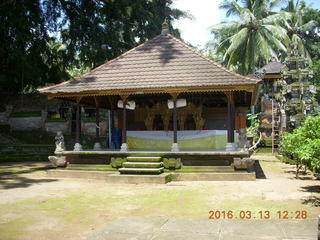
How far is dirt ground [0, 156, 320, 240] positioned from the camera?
605 cm

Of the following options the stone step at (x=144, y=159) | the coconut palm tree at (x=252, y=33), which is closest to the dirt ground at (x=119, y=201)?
the stone step at (x=144, y=159)

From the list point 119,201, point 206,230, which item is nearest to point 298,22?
point 119,201

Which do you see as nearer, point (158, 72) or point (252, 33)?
point (158, 72)

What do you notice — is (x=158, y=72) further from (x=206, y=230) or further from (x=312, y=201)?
(x=206, y=230)

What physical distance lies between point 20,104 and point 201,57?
18902mm

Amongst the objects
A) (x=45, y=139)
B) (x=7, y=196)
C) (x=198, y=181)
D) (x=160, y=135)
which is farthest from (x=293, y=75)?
(x=45, y=139)

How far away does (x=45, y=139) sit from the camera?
24359 mm

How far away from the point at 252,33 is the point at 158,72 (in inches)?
833

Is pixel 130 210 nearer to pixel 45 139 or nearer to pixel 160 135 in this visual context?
pixel 160 135

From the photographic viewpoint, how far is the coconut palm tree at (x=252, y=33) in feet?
97.8

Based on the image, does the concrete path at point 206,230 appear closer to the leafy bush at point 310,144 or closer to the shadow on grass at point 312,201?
the shadow on grass at point 312,201

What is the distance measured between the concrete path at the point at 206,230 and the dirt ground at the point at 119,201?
1.85ft

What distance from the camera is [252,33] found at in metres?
31.2

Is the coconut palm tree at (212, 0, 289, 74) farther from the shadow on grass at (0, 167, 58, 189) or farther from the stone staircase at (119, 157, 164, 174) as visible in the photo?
the shadow on grass at (0, 167, 58, 189)
